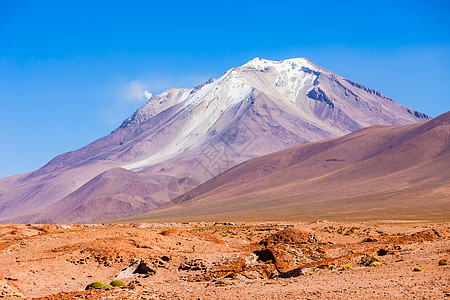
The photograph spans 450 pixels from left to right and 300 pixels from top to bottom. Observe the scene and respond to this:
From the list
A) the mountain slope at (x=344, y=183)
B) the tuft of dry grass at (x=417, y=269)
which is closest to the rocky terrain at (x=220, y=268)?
the tuft of dry grass at (x=417, y=269)

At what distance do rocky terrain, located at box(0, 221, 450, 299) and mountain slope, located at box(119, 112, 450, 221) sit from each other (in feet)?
146

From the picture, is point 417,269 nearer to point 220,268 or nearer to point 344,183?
point 220,268

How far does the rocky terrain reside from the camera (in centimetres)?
1550

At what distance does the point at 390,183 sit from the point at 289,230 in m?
81.1

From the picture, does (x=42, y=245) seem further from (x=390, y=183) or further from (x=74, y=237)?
(x=390, y=183)

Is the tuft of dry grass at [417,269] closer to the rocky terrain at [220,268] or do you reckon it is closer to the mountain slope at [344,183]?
the rocky terrain at [220,268]

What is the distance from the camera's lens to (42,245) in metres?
32.0

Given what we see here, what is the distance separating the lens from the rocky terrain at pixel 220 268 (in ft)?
50.9

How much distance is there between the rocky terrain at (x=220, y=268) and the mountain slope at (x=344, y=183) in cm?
4443

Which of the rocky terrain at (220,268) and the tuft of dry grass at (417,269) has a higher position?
the rocky terrain at (220,268)

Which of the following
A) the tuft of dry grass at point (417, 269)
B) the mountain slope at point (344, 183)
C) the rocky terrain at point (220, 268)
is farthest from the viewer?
the mountain slope at point (344, 183)

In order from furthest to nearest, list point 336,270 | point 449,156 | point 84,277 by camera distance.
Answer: point 449,156, point 84,277, point 336,270

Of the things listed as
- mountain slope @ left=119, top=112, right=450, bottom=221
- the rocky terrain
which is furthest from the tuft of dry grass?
mountain slope @ left=119, top=112, right=450, bottom=221

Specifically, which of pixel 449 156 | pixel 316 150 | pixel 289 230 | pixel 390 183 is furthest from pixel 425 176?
pixel 289 230
